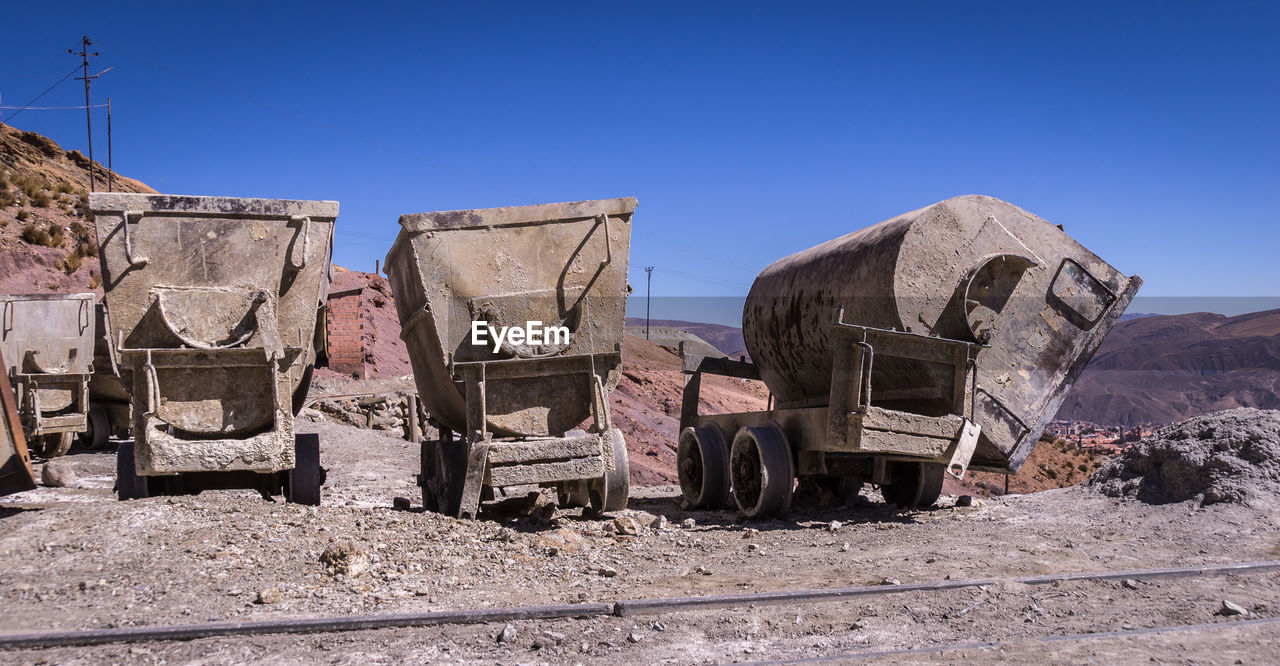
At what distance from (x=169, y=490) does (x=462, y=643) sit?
4.42 metres

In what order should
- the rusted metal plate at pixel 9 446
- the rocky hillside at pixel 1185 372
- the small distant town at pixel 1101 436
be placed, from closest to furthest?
1. the rusted metal plate at pixel 9 446
2. the small distant town at pixel 1101 436
3. the rocky hillside at pixel 1185 372

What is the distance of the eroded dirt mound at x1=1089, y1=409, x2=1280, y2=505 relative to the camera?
7559 mm

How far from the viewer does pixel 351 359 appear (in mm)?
25703

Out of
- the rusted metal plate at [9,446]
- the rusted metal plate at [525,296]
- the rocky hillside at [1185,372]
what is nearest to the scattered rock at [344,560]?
the rusted metal plate at [525,296]

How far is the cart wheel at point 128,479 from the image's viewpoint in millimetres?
7406

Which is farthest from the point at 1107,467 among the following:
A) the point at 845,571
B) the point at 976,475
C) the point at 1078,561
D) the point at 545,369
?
the point at 976,475

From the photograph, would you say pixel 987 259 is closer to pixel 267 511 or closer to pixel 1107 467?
pixel 1107 467

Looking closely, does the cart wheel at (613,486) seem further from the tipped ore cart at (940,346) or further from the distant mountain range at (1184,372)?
the distant mountain range at (1184,372)

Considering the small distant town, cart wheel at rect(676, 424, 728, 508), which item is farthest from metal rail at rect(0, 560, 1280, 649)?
the small distant town

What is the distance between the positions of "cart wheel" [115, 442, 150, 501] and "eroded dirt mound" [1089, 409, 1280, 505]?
8287 millimetres

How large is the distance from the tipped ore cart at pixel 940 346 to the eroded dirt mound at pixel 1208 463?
0.94 m

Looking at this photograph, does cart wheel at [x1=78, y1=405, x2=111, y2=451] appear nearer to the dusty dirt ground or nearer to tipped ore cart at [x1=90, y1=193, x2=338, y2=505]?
the dusty dirt ground

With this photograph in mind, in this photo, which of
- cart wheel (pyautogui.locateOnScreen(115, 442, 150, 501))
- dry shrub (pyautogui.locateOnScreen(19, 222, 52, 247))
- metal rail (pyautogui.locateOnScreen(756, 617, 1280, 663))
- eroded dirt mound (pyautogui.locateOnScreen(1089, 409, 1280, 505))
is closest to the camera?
metal rail (pyautogui.locateOnScreen(756, 617, 1280, 663))

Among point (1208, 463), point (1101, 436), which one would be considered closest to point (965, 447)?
point (1208, 463)
